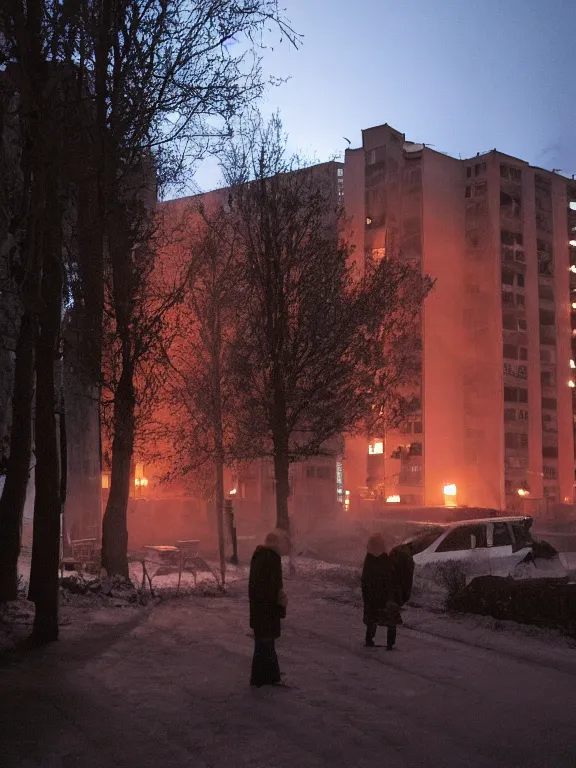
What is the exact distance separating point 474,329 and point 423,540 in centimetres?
5048

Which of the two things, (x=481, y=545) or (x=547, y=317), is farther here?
(x=547, y=317)

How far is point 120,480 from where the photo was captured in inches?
587

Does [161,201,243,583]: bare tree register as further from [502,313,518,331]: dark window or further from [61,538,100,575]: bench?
[502,313,518,331]: dark window

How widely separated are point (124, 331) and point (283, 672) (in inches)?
326

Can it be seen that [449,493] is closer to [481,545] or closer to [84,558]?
[84,558]

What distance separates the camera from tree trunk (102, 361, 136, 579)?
14.4 m

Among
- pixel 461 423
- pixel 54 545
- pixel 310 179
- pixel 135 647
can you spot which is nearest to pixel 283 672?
pixel 135 647

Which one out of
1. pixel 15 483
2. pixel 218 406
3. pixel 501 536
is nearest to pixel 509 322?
pixel 218 406

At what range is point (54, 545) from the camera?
8.92 m

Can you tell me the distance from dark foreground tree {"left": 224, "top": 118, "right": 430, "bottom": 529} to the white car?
4.00 metres

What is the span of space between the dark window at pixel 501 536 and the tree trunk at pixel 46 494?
30.7ft

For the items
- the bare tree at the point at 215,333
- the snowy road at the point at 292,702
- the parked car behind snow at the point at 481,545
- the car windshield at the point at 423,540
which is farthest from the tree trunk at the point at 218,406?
the snowy road at the point at 292,702

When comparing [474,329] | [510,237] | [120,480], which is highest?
[510,237]

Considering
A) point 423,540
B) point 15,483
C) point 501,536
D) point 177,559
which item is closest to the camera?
point 15,483
